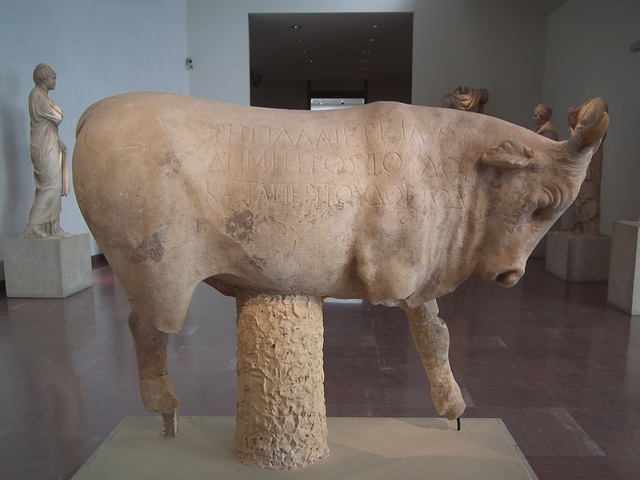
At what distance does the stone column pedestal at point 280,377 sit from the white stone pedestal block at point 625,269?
4426mm

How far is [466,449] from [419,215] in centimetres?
115

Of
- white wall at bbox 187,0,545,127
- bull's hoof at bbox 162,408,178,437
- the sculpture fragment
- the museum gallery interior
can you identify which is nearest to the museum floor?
the museum gallery interior

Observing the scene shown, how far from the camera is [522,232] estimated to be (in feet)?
5.32

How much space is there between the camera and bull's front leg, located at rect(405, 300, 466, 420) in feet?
7.11

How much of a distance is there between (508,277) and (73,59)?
24.3 feet

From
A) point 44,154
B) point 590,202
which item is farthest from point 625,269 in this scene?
point 44,154

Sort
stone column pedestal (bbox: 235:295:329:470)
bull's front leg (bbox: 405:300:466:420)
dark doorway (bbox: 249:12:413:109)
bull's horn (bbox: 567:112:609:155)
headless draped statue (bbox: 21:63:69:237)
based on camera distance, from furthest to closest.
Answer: dark doorway (bbox: 249:12:413:109)
headless draped statue (bbox: 21:63:69:237)
bull's front leg (bbox: 405:300:466:420)
stone column pedestal (bbox: 235:295:329:470)
bull's horn (bbox: 567:112:609:155)

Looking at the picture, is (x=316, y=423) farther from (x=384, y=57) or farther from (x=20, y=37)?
(x=384, y=57)

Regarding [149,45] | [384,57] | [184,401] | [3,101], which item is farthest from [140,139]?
[384,57]

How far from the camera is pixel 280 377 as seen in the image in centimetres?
180

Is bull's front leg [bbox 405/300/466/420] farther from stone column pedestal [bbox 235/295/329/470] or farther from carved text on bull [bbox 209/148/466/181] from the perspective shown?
carved text on bull [bbox 209/148/466/181]

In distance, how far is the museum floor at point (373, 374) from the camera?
2.72 metres

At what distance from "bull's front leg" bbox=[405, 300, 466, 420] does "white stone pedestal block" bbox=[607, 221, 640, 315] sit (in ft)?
12.3

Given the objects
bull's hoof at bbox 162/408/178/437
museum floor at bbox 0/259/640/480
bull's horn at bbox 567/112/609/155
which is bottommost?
museum floor at bbox 0/259/640/480
